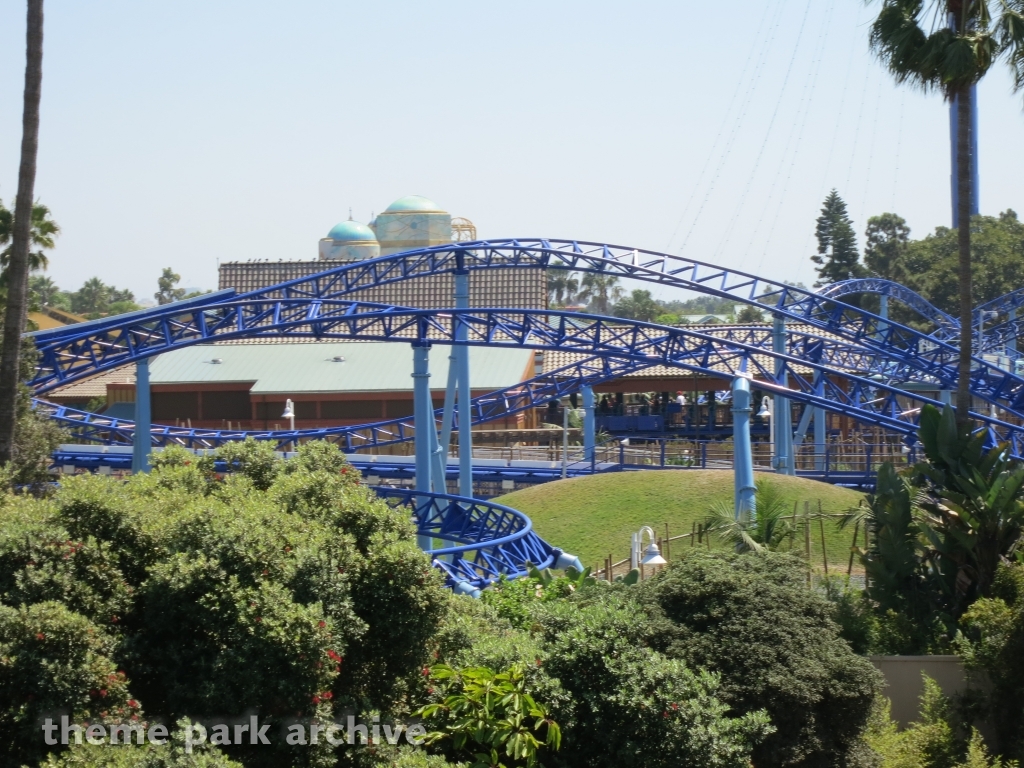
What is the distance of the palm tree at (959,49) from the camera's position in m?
18.7

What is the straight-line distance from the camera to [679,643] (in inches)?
526

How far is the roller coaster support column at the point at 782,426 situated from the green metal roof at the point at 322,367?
22.0 m

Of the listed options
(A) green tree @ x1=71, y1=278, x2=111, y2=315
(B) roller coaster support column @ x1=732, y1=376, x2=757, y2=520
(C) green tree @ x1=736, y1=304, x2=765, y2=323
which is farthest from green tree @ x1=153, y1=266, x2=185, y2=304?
(B) roller coaster support column @ x1=732, y1=376, x2=757, y2=520

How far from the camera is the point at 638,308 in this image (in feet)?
417

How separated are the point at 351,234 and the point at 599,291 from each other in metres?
48.9

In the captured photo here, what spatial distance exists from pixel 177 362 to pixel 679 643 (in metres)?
57.6

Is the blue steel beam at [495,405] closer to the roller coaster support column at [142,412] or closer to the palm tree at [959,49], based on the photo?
the roller coaster support column at [142,412]

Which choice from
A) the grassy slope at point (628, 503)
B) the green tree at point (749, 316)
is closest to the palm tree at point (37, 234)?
the grassy slope at point (628, 503)

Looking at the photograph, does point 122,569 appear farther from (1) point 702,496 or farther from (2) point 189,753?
(1) point 702,496

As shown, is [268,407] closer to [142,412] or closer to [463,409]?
[463,409]

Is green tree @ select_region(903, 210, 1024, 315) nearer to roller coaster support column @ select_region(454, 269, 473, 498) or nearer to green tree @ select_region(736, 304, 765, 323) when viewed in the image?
green tree @ select_region(736, 304, 765, 323)

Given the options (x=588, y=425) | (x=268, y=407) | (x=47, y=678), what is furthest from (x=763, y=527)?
(x=268, y=407)

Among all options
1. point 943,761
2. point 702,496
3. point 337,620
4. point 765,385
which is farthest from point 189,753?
point 702,496

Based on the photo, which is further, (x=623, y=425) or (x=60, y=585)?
(x=623, y=425)
